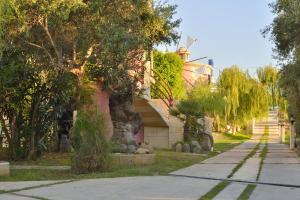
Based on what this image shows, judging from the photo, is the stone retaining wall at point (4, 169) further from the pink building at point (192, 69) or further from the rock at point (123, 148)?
the pink building at point (192, 69)

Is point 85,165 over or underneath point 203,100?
underneath

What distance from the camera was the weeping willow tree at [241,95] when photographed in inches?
2101

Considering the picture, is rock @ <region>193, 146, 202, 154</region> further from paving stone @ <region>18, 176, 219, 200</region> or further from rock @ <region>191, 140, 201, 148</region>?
paving stone @ <region>18, 176, 219, 200</region>

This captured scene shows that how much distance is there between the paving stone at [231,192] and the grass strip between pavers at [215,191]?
90mm

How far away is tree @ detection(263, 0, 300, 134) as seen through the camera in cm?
1997

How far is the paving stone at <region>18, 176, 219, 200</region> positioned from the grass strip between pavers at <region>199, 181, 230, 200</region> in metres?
0.13

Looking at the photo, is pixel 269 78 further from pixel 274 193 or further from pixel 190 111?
pixel 274 193

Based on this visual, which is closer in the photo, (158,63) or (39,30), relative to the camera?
(39,30)

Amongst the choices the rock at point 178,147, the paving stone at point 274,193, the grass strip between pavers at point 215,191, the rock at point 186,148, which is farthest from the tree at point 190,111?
the paving stone at point 274,193

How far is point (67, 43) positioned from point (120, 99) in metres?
5.74

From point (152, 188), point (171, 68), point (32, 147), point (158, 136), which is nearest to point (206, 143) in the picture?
point (158, 136)

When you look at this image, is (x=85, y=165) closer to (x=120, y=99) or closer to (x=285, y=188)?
(x=285, y=188)

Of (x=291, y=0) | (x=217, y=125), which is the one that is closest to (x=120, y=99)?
(x=291, y=0)

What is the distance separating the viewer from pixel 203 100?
32.7m
